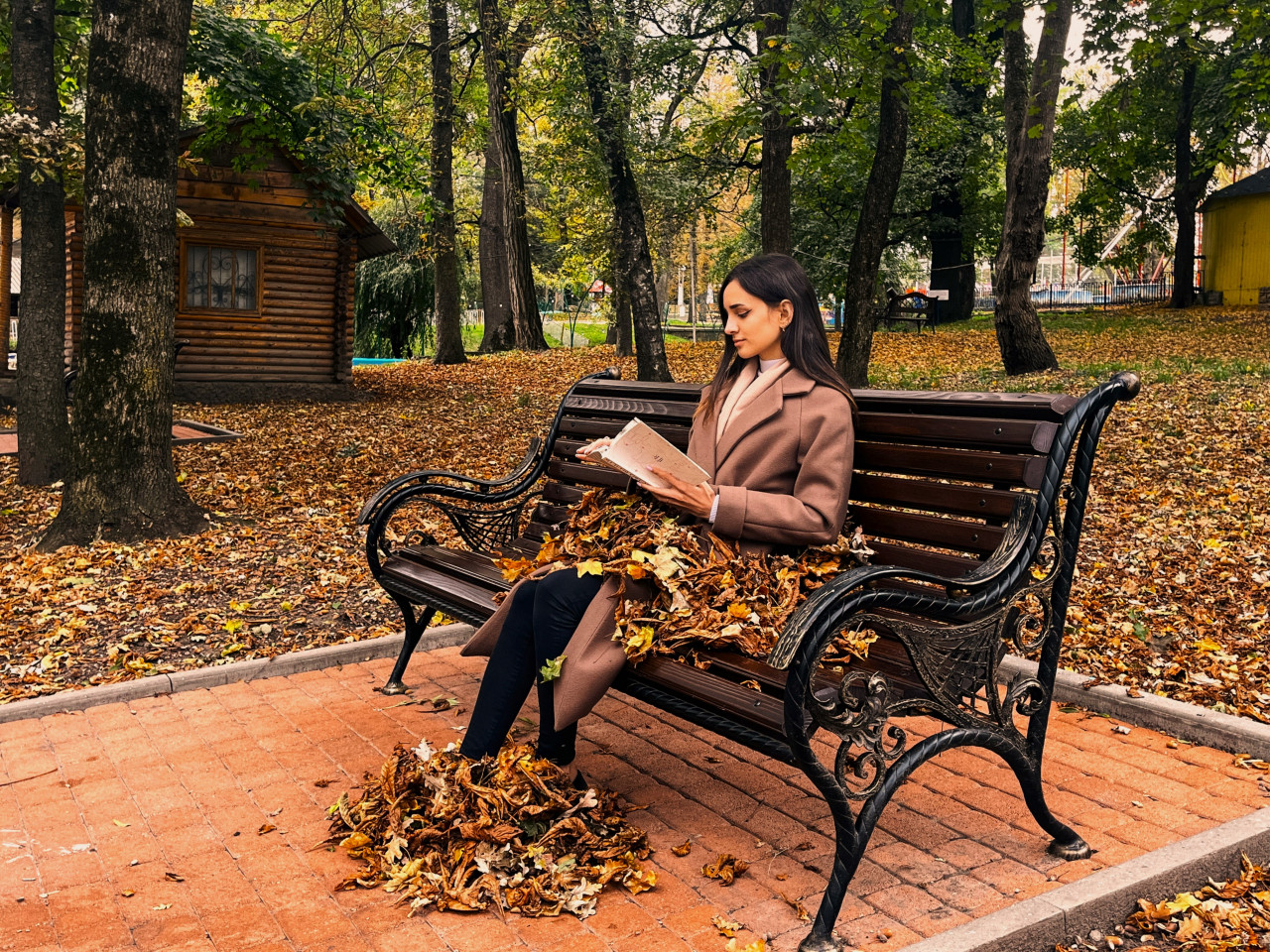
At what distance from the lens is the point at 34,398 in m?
9.70

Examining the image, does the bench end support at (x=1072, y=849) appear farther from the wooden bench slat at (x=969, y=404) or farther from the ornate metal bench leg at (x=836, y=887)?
the wooden bench slat at (x=969, y=404)

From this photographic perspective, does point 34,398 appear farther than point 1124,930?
Yes

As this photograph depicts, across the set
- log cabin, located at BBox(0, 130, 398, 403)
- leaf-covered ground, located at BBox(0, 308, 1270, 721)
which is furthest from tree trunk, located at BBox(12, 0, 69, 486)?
log cabin, located at BBox(0, 130, 398, 403)

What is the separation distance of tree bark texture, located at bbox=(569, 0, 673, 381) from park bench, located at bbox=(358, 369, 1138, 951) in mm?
10017

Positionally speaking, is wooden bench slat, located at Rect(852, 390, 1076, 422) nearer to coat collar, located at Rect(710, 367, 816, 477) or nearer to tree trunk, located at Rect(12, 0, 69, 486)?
coat collar, located at Rect(710, 367, 816, 477)

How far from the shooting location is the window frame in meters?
18.0

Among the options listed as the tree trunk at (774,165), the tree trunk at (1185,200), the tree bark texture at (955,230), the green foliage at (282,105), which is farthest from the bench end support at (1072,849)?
the tree trunk at (1185,200)

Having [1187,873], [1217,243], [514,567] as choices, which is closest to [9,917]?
[514,567]

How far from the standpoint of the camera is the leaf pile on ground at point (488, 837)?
3047 mm

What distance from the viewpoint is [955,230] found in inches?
1127

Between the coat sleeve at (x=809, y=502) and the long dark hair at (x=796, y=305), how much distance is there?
0.16m

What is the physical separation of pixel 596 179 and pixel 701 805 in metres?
15.6

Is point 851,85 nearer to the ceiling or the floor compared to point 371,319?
nearer to the ceiling

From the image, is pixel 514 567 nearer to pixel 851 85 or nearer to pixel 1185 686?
pixel 1185 686
